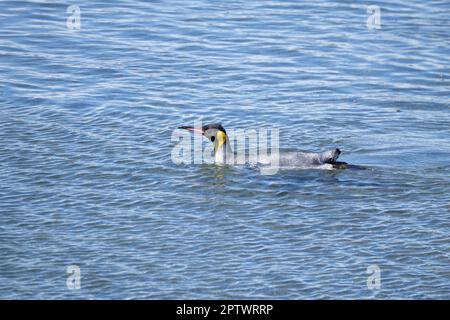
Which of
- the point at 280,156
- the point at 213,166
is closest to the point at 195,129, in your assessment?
the point at 213,166

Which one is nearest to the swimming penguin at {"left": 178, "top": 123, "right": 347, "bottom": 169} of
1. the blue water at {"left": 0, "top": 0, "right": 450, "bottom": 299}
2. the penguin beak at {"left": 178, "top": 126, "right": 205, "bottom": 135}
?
the penguin beak at {"left": 178, "top": 126, "right": 205, "bottom": 135}

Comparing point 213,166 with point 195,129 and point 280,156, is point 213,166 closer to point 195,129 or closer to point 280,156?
point 195,129

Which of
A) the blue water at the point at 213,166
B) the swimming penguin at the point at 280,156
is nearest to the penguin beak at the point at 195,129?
the swimming penguin at the point at 280,156

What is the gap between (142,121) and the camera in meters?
16.0

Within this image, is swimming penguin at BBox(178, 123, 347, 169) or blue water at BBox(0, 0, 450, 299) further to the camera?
swimming penguin at BBox(178, 123, 347, 169)

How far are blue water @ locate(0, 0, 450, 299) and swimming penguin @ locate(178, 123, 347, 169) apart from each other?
0.16 m

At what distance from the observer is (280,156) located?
47.0 ft

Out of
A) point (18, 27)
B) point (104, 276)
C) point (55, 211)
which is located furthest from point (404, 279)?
point (18, 27)

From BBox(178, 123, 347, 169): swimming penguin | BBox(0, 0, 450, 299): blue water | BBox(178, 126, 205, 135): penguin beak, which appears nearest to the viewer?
BBox(0, 0, 450, 299): blue water

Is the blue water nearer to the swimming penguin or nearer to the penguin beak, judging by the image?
the swimming penguin

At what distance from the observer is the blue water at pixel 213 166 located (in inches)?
439

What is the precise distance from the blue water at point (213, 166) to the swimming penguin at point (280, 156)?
Answer: 0.16 metres

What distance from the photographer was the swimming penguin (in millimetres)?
14086

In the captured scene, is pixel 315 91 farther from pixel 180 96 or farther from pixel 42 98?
pixel 42 98
